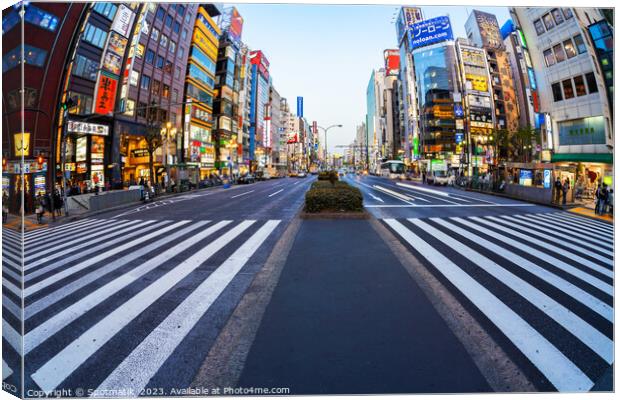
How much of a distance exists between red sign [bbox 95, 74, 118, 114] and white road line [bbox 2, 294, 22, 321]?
27457 millimetres

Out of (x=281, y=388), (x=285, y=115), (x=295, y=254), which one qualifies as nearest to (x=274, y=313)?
(x=281, y=388)

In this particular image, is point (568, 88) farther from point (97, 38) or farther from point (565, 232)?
point (97, 38)

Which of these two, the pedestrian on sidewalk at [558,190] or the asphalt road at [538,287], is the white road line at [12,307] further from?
the pedestrian on sidewalk at [558,190]

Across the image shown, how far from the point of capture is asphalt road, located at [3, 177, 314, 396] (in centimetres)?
288

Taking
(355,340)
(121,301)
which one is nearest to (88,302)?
(121,301)

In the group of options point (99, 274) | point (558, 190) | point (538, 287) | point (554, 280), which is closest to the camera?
point (538, 287)

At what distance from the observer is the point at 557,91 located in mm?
7246

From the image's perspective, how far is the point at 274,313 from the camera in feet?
13.1

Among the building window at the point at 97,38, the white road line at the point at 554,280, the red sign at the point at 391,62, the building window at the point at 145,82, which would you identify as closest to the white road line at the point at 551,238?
the white road line at the point at 554,280

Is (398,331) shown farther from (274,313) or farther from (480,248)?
(480,248)

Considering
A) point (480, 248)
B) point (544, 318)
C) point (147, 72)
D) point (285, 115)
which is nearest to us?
point (544, 318)

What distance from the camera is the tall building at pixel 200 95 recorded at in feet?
153

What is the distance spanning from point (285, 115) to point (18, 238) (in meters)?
144

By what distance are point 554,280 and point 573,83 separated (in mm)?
4144
